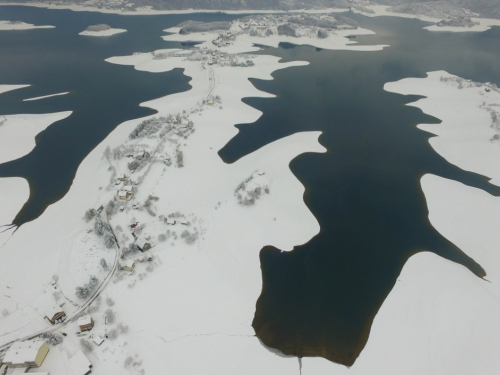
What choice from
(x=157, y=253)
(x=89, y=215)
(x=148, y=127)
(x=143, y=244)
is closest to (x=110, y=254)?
(x=143, y=244)

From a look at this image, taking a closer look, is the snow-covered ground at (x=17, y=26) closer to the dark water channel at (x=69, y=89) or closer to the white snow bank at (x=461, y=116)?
the dark water channel at (x=69, y=89)

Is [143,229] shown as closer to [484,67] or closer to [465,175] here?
[465,175]

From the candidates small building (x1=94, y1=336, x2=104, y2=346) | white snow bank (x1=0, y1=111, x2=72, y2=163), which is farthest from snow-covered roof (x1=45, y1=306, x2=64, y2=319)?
white snow bank (x1=0, y1=111, x2=72, y2=163)

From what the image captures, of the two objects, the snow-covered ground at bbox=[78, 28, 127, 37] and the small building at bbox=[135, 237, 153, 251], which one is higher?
the snow-covered ground at bbox=[78, 28, 127, 37]

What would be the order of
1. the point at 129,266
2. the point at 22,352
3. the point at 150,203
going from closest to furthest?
the point at 22,352 → the point at 129,266 → the point at 150,203

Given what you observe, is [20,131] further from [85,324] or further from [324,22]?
[324,22]

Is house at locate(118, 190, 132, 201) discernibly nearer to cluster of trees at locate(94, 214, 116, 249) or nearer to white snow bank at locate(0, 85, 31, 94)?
cluster of trees at locate(94, 214, 116, 249)

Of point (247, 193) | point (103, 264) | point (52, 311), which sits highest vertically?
point (247, 193)
